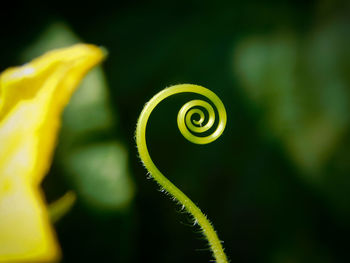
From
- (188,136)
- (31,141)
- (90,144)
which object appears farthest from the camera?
(90,144)

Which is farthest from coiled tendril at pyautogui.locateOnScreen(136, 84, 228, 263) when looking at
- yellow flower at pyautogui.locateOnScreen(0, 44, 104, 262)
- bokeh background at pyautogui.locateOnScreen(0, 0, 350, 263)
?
bokeh background at pyautogui.locateOnScreen(0, 0, 350, 263)

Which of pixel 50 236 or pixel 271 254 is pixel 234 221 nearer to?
pixel 271 254

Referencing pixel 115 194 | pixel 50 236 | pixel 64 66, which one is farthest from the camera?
Answer: pixel 115 194

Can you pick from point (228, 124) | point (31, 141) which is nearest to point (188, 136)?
point (31, 141)

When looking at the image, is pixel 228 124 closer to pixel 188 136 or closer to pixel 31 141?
pixel 188 136

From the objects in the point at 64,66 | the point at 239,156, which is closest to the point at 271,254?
the point at 239,156
